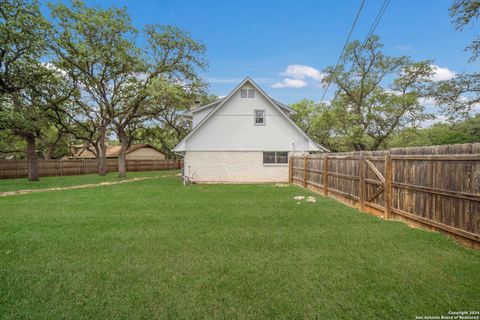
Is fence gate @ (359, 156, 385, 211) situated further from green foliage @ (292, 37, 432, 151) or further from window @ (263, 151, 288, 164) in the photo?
Result: green foliage @ (292, 37, 432, 151)

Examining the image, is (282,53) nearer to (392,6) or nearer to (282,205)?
(392,6)

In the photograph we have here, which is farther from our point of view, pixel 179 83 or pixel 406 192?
pixel 179 83

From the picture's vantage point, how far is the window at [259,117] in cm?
1598

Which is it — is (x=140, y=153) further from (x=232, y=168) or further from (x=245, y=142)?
(x=245, y=142)

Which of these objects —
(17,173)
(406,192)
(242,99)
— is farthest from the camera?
(17,173)

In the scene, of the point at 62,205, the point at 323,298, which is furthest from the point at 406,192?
the point at 62,205

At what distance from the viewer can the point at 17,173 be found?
20500 mm

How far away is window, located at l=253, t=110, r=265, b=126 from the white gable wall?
0.19 metres

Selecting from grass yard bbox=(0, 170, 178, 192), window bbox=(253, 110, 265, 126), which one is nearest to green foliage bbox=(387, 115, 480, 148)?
window bbox=(253, 110, 265, 126)

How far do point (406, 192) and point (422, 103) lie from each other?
1925cm

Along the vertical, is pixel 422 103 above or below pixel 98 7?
below

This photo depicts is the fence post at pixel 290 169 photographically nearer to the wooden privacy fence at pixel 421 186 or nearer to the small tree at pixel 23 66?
the wooden privacy fence at pixel 421 186

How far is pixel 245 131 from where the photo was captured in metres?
16.0

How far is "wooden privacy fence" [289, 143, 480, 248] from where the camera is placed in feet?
14.3
